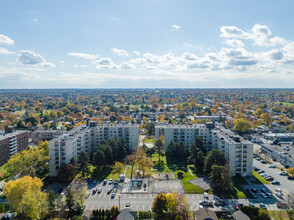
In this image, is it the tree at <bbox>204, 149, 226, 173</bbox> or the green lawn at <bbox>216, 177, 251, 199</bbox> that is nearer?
the green lawn at <bbox>216, 177, 251, 199</bbox>

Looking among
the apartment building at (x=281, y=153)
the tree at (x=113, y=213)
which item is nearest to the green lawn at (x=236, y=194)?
the apartment building at (x=281, y=153)

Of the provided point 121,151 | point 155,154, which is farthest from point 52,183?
point 155,154

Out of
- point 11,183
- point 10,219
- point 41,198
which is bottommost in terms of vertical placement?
point 10,219

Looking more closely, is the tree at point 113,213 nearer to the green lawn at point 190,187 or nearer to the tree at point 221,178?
the green lawn at point 190,187

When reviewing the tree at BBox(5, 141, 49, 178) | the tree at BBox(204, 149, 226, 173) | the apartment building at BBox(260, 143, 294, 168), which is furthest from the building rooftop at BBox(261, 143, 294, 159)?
the tree at BBox(5, 141, 49, 178)

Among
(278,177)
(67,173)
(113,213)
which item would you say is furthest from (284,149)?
(67,173)

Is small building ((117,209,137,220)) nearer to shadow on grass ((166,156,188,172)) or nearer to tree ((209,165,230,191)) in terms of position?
tree ((209,165,230,191))

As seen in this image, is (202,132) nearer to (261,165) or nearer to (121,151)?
(261,165)
